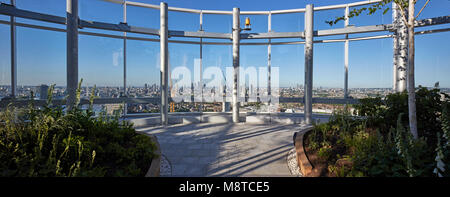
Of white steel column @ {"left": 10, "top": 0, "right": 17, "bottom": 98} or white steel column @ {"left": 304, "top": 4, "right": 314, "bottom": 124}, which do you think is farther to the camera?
white steel column @ {"left": 304, "top": 4, "right": 314, "bottom": 124}

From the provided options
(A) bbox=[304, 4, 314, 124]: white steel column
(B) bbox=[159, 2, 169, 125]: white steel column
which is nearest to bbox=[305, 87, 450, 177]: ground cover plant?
(A) bbox=[304, 4, 314, 124]: white steel column

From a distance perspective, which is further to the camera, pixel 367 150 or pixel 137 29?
pixel 137 29

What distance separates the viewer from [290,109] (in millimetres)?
8531

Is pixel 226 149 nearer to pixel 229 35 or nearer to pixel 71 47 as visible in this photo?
pixel 229 35

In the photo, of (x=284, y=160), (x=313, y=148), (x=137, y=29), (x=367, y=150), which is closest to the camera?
(x=367, y=150)

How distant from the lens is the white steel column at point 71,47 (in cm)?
588

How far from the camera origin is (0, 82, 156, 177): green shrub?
2283 mm

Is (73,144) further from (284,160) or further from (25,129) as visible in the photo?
(284,160)

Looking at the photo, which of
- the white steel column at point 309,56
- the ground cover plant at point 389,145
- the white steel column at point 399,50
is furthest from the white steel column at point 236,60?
the white steel column at point 399,50

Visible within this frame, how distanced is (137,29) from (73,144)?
536cm

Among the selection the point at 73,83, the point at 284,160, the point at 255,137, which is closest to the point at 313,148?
the point at 284,160

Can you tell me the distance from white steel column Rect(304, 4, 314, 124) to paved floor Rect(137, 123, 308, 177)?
939 mm

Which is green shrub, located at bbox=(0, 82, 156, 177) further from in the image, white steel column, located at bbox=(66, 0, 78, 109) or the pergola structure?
the pergola structure

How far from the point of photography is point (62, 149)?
2721mm
